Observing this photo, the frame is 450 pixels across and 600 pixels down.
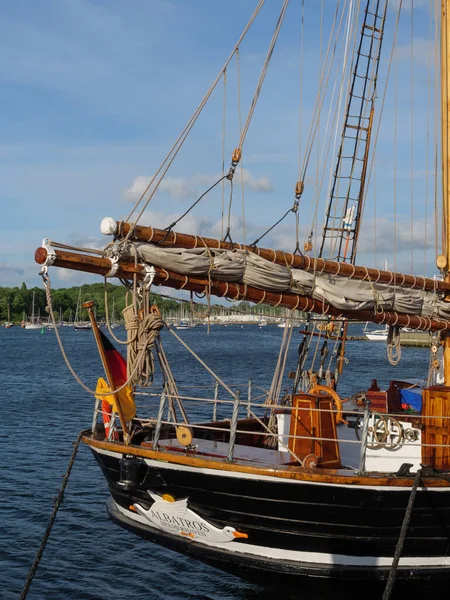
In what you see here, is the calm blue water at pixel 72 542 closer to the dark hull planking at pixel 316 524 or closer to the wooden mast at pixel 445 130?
the dark hull planking at pixel 316 524

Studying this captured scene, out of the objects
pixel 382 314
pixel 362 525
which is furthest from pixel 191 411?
pixel 362 525

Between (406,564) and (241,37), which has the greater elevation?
(241,37)

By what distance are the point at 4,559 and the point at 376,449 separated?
817 centimetres

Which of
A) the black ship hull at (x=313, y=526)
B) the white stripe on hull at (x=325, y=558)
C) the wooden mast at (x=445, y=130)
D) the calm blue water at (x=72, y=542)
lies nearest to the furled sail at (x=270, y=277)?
the wooden mast at (x=445, y=130)

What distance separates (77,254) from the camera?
10688mm

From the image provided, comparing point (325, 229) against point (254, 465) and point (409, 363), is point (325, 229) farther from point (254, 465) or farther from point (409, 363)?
point (409, 363)

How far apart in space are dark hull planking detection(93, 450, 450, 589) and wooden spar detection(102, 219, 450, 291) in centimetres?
349

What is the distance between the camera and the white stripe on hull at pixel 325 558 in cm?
1125

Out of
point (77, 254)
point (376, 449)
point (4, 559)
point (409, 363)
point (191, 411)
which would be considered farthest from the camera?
point (409, 363)

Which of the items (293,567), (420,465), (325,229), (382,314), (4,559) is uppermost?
(325,229)

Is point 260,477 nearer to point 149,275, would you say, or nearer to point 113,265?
point 149,275

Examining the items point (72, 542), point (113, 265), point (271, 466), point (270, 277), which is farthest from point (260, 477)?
point (72, 542)

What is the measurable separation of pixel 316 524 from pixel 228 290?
150 inches

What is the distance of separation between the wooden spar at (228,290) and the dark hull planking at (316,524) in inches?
111
